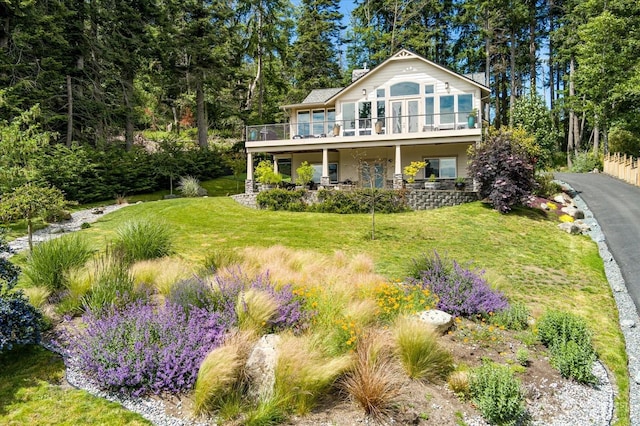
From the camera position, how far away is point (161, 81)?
2920cm

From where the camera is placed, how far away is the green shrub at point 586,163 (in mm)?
28719

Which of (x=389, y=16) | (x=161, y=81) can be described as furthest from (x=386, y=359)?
(x=389, y=16)

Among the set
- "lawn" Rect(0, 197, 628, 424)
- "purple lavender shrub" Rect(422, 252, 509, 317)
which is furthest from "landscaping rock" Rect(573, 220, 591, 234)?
"purple lavender shrub" Rect(422, 252, 509, 317)

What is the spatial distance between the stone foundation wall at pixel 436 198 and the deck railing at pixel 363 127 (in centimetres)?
362

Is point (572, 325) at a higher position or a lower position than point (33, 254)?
lower

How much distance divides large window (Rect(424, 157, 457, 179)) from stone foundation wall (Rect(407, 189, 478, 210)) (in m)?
4.33

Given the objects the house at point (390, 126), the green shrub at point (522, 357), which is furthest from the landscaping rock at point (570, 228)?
the green shrub at point (522, 357)

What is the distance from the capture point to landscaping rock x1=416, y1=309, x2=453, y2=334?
5.85 meters

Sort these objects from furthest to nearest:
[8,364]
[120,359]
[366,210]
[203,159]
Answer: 1. [203,159]
2. [366,210]
3. [8,364]
4. [120,359]

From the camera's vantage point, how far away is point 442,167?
71.6 feet

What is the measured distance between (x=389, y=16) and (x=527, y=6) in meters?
13.3

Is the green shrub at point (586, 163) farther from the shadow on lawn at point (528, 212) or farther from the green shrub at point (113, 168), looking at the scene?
the green shrub at point (113, 168)

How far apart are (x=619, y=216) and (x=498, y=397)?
13.8 meters

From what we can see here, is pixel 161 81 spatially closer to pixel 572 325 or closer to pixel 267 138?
pixel 267 138
